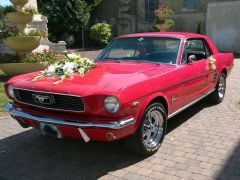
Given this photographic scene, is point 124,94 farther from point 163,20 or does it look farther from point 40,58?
point 163,20

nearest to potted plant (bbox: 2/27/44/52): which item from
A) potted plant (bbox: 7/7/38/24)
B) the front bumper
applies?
potted plant (bbox: 7/7/38/24)

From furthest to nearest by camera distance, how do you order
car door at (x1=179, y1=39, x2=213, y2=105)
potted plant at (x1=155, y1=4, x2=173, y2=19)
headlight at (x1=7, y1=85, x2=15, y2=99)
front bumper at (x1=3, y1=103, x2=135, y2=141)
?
potted plant at (x1=155, y1=4, x2=173, y2=19) < car door at (x1=179, y1=39, x2=213, y2=105) < headlight at (x1=7, y1=85, x2=15, y2=99) < front bumper at (x1=3, y1=103, x2=135, y2=141)

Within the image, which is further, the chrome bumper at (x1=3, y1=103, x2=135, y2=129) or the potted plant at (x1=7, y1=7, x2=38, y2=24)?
the potted plant at (x1=7, y1=7, x2=38, y2=24)

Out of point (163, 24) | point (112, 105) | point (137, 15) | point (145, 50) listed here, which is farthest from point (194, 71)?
point (137, 15)

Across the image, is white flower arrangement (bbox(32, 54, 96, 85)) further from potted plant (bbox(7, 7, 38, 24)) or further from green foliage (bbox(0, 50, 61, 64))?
potted plant (bbox(7, 7, 38, 24))

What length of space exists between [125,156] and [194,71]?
1962 mm

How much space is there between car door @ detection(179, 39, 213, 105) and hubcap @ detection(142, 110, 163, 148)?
782 mm

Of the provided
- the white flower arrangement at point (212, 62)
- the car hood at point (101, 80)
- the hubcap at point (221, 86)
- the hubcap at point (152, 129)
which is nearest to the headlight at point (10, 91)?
the car hood at point (101, 80)

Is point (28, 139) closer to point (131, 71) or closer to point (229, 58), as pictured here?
point (131, 71)

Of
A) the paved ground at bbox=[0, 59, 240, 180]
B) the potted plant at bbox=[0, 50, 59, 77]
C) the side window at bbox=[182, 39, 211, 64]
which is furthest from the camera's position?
the potted plant at bbox=[0, 50, 59, 77]

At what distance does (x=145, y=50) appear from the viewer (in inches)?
220

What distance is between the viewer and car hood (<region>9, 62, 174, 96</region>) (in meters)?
3.98

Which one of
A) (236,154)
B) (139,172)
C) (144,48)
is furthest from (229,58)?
(139,172)

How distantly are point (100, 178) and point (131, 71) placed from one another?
1.53 metres
